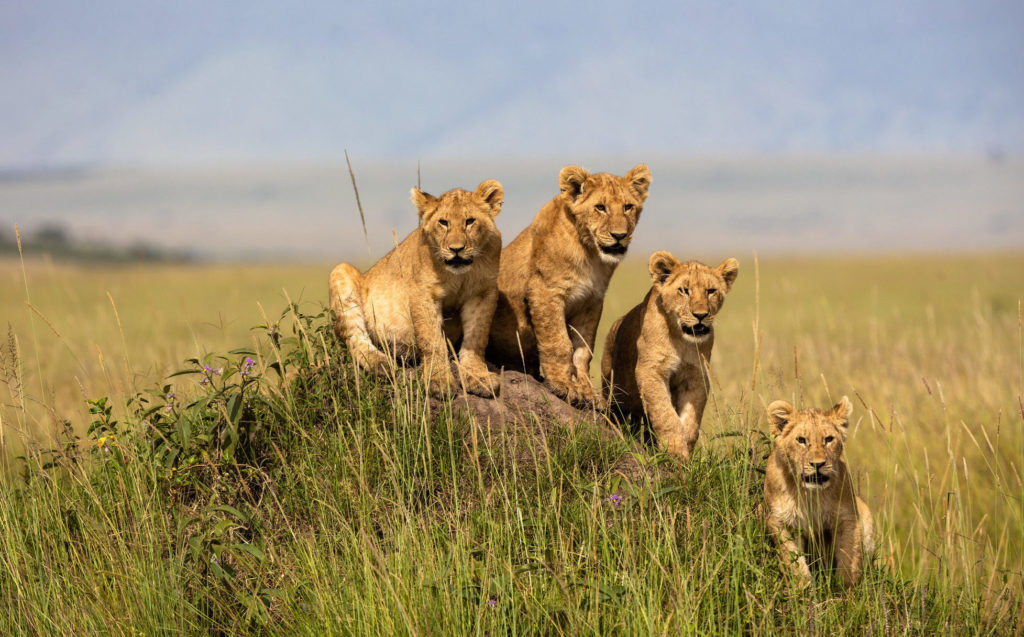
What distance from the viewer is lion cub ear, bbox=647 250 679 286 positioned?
20.8 ft

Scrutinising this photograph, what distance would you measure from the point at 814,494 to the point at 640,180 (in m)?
2.92

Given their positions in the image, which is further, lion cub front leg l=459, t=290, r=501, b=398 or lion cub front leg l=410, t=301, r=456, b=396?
lion cub front leg l=459, t=290, r=501, b=398

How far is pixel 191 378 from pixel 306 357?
1.17 m

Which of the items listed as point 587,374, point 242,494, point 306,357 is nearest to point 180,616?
point 242,494

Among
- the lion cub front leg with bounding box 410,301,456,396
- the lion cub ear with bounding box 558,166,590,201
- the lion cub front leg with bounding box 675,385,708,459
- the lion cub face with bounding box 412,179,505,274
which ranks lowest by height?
the lion cub front leg with bounding box 675,385,708,459

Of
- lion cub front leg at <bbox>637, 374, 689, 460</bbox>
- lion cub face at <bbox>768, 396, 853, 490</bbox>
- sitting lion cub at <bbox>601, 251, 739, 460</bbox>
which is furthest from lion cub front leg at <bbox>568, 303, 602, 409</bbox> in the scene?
lion cub face at <bbox>768, 396, 853, 490</bbox>

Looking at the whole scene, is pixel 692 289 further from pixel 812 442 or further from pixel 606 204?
pixel 812 442

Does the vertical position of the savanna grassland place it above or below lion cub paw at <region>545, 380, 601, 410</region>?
below

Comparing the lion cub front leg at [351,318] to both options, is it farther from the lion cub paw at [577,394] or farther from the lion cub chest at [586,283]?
the lion cub chest at [586,283]

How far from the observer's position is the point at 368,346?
7.35 metres

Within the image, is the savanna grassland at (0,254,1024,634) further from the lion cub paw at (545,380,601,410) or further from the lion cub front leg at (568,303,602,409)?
the lion cub front leg at (568,303,602,409)

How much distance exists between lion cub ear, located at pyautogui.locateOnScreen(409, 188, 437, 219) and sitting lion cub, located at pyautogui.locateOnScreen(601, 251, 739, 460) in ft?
5.87

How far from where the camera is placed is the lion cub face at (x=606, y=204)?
6.77m

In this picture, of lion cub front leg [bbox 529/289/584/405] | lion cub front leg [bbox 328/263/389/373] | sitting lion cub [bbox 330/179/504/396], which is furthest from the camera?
lion cub front leg [bbox 328/263/389/373]
